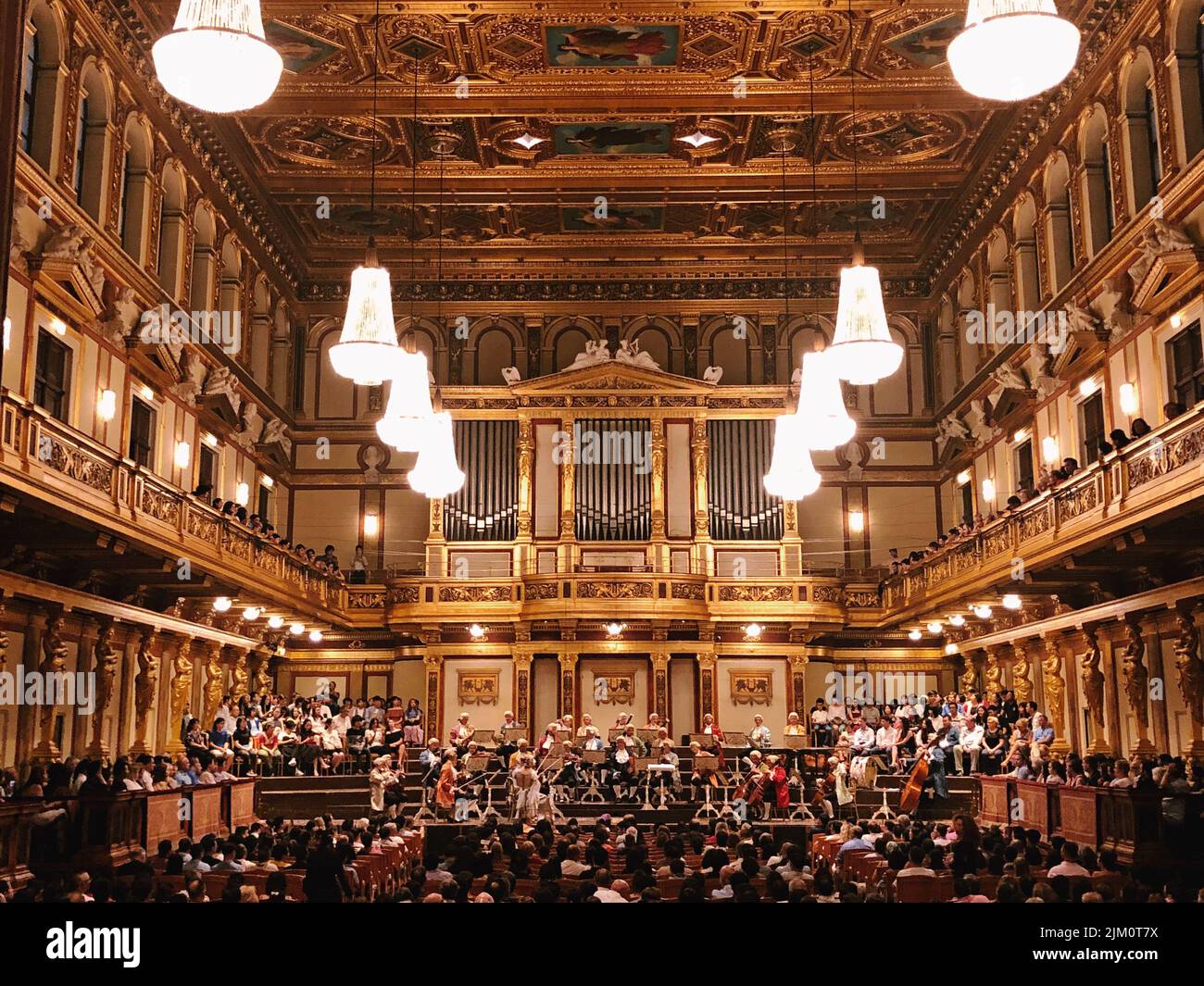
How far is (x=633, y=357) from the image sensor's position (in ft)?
91.2

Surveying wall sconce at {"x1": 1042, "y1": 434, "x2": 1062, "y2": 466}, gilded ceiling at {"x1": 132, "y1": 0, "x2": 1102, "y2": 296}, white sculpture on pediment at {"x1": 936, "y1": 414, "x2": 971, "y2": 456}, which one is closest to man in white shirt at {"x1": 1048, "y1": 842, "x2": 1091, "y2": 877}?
gilded ceiling at {"x1": 132, "y1": 0, "x2": 1102, "y2": 296}

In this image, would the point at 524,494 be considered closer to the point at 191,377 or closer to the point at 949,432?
the point at 191,377

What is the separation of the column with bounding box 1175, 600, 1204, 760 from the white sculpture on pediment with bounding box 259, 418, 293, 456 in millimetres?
18487

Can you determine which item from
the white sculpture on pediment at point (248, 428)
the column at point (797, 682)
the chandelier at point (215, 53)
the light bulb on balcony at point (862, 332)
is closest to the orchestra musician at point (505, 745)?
the column at point (797, 682)

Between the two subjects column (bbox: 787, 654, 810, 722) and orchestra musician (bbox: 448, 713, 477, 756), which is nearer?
orchestra musician (bbox: 448, 713, 477, 756)

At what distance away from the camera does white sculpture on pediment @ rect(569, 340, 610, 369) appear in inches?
1088

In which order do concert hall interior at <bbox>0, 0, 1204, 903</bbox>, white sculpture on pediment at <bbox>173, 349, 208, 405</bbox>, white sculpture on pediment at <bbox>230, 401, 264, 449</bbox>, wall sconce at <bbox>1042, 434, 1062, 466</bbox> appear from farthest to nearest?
white sculpture on pediment at <bbox>230, 401, 264, 449</bbox>
white sculpture on pediment at <bbox>173, 349, 208, 405</bbox>
wall sconce at <bbox>1042, 434, 1062, 466</bbox>
concert hall interior at <bbox>0, 0, 1204, 903</bbox>

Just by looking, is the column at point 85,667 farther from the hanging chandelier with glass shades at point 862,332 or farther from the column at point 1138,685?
the column at point 1138,685

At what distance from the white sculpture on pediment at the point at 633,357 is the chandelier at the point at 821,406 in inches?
701

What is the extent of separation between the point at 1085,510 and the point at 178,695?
14874 mm

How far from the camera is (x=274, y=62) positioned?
544 cm

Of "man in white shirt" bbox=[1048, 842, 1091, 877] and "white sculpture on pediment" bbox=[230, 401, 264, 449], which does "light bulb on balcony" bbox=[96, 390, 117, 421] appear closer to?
"white sculpture on pediment" bbox=[230, 401, 264, 449]

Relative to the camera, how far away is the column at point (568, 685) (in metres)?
26.2
